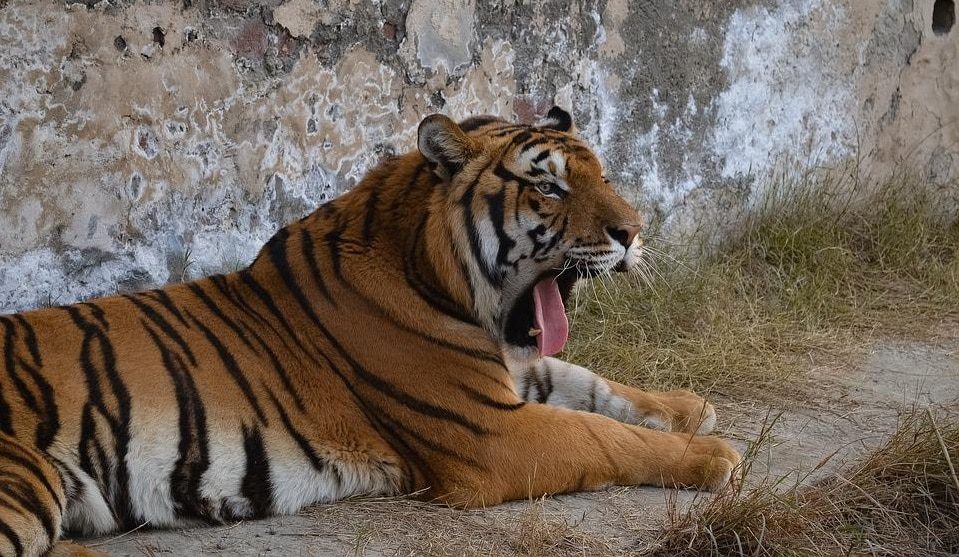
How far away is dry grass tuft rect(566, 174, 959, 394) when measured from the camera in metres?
4.05

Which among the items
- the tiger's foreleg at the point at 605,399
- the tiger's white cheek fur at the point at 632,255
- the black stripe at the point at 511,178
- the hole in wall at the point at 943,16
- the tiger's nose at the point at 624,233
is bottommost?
the tiger's foreleg at the point at 605,399

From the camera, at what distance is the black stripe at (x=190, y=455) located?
265 centimetres

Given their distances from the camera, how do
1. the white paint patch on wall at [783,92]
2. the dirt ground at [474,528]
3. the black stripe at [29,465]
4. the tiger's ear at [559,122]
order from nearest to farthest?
the black stripe at [29,465] < the dirt ground at [474,528] < the tiger's ear at [559,122] < the white paint patch on wall at [783,92]

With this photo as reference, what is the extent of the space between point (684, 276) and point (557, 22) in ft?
3.68

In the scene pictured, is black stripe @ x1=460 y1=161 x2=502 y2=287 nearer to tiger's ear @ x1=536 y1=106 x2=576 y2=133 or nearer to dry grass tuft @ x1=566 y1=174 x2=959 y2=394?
tiger's ear @ x1=536 y1=106 x2=576 y2=133

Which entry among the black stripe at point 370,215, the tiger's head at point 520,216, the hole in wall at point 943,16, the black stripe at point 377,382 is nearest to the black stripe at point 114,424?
the black stripe at point 377,382

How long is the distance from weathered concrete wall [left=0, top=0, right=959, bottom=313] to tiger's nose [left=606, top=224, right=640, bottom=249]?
1.33m

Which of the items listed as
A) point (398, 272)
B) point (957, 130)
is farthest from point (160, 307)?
point (957, 130)

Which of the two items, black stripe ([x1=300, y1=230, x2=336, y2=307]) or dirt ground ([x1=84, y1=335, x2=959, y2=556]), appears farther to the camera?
black stripe ([x1=300, y1=230, x2=336, y2=307])

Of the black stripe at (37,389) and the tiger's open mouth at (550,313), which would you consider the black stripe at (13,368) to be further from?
the tiger's open mouth at (550,313)

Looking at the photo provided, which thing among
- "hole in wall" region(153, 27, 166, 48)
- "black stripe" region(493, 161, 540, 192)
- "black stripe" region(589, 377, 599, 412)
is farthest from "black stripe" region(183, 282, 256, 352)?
"black stripe" region(589, 377, 599, 412)

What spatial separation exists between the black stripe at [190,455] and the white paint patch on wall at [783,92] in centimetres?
312

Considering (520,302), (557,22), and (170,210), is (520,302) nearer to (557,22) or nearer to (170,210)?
(170,210)

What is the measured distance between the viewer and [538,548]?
8.30 feet
